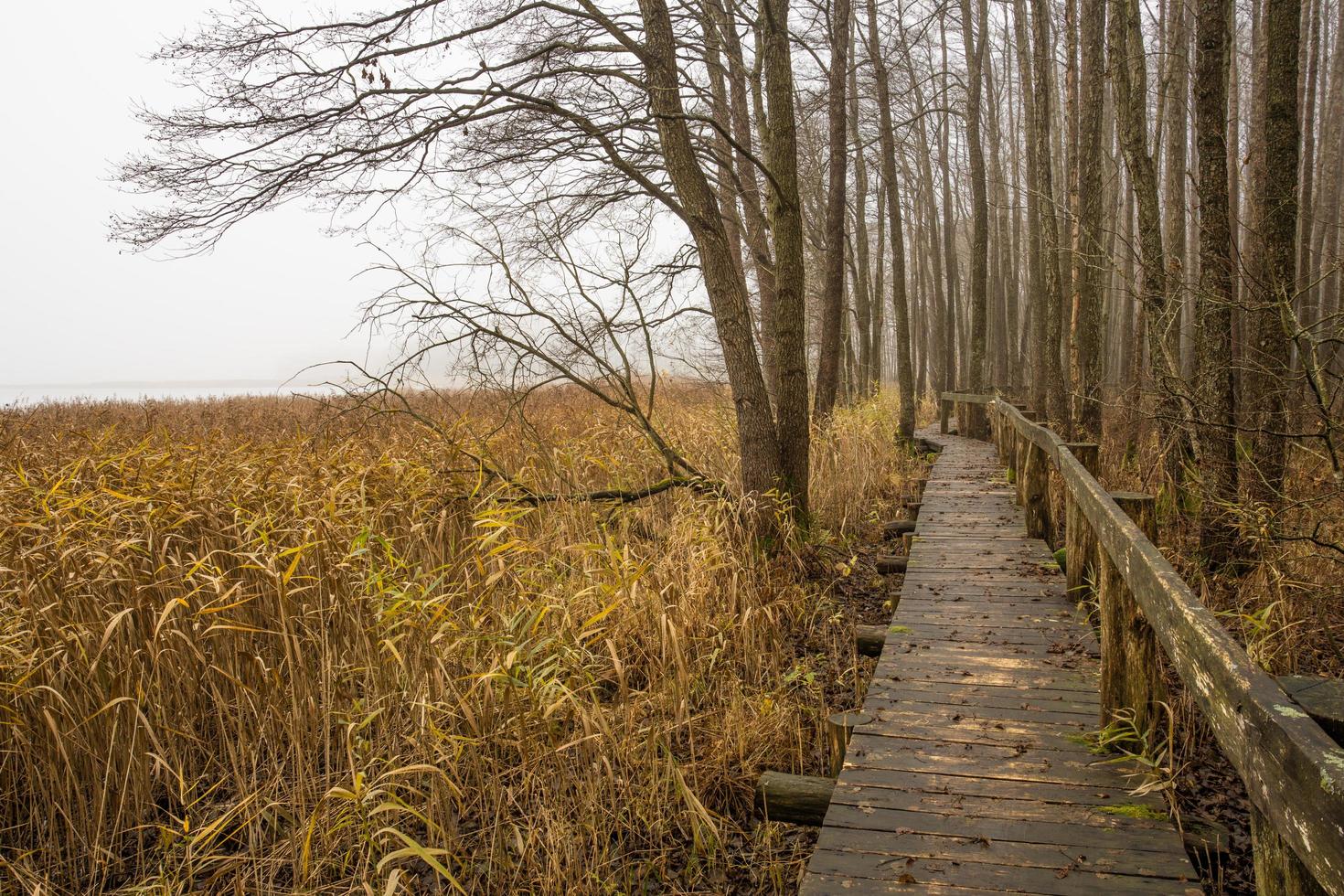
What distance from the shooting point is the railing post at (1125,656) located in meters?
2.95

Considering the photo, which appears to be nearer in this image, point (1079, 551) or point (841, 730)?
point (841, 730)

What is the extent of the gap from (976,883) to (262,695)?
3475 millimetres

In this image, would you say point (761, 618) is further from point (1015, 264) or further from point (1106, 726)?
point (1015, 264)

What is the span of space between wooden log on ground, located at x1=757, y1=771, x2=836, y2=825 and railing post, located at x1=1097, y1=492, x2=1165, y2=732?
3.98ft

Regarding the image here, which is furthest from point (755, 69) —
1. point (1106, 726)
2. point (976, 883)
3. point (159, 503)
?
point (976, 883)

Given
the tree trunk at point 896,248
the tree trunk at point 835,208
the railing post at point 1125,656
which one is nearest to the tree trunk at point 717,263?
the railing post at point 1125,656

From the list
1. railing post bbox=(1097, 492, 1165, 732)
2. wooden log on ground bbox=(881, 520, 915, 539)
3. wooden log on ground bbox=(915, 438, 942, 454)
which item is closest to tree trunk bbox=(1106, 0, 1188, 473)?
wooden log on ground bbox=(881, 520, 915, 539)

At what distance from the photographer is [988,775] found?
9.59 feet

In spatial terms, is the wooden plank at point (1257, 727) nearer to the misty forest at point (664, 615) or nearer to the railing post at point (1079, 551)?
the misty forest at point (664, 615)

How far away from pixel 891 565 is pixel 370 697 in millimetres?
4036

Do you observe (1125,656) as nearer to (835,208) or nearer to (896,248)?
(835,208)

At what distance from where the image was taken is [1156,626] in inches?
96.3

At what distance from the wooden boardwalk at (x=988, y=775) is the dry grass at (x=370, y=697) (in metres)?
0.57

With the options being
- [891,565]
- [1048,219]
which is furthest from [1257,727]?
[1048,219]
